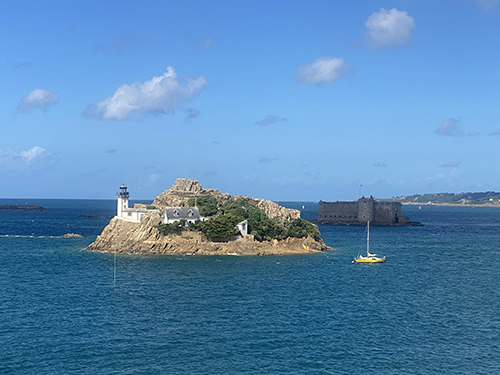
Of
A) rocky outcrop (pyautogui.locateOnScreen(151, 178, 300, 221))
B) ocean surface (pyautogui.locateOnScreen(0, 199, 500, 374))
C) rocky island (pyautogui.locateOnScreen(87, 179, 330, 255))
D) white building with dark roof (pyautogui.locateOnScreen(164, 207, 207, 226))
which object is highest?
rocky outcrop (pyautogui.locateOnScreen(151, 178, 300, 221))

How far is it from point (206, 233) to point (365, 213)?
96.4 m

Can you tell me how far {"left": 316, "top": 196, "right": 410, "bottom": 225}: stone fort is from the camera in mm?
170875

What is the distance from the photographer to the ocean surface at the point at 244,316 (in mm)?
34406

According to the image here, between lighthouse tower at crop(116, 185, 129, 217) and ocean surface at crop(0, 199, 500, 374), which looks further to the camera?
lighthouse tower at crop(116, 185, 129, 217)

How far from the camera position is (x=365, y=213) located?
17075 centimetres

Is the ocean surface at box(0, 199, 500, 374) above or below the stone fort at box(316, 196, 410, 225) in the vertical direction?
below

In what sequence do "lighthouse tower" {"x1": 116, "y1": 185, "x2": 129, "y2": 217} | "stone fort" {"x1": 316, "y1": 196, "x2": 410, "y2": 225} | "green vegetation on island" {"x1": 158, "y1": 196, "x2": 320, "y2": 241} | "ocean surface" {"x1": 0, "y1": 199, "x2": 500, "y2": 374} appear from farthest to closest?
"stone fort" {"x1": 316, "y1": 196, "x2": 410, "y2": 225} < "lighthouse tower" {"x1": 116, "y1": 185, "x2": 129, "y2": 217} < "green vegetation on island" {"x1": 158, "y1": 196, "x2": 320, "y2": 241} < "ocean surface" {"x1": 0, "y1": 199, "x2": 500, "y2": 374}

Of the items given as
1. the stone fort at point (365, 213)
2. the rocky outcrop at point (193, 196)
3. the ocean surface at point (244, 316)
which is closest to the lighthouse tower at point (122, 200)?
the rocky outcrop at point (193, 196)

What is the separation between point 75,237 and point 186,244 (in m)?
34.9

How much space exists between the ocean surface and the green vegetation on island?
6475 millimetres

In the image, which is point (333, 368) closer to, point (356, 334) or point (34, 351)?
point (356, 334)

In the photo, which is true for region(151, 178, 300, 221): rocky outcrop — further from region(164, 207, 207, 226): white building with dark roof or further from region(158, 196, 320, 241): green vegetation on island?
region(164, 207, 207, 226): white building with dark roof

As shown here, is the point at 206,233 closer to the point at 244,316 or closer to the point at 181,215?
the point at 181,215

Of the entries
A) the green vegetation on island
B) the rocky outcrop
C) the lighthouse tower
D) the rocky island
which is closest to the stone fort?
the rocky outcrop
